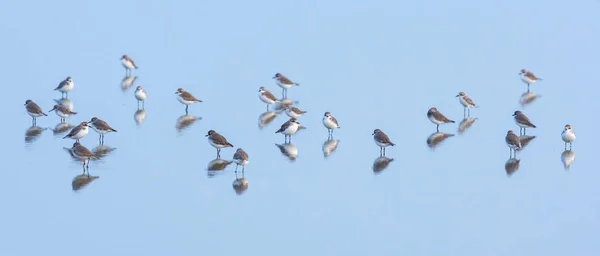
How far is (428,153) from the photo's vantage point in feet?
74.2

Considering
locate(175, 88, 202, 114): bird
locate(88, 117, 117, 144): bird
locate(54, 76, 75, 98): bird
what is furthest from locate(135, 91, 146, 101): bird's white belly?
locate(88, 117, 117, 144): bird

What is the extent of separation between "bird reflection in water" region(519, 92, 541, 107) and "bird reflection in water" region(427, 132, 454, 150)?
142 inches

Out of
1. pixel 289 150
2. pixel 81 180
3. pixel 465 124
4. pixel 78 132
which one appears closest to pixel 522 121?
pixel 465 124

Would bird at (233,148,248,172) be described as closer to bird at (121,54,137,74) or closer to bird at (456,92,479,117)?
bird at (456,92,479,117)

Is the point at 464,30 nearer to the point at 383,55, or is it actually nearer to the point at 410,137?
the point at 383,55

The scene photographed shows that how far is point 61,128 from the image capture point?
23922mm

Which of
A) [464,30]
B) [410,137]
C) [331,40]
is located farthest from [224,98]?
[464,30]

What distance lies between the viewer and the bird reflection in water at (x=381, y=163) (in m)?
21.4

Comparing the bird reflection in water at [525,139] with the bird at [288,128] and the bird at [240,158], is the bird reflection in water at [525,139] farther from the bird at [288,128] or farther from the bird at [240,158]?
the bird at [240,158]

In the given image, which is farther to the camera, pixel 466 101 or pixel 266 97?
pixel 266 97

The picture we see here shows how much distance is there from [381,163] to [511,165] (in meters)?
2.03

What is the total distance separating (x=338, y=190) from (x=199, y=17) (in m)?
16.2

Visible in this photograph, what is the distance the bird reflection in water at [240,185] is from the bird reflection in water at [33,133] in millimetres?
4094

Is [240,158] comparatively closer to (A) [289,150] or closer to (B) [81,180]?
(A) [289,150]
